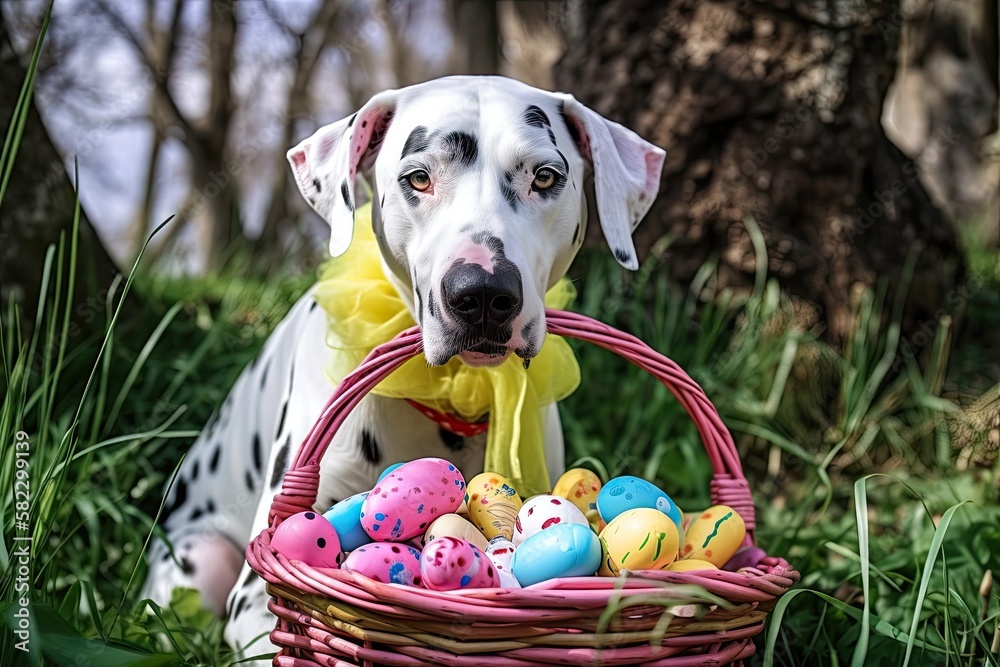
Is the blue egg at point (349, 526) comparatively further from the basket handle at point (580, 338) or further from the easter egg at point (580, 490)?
the easter egg at point (580, 490)

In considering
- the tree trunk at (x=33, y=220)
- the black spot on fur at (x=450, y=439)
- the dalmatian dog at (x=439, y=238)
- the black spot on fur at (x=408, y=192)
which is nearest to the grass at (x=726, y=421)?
the tree trunk at (x=33, y=220)

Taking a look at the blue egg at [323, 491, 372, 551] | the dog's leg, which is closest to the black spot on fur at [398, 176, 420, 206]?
the dog's leg

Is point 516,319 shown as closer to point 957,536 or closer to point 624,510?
point 624,510

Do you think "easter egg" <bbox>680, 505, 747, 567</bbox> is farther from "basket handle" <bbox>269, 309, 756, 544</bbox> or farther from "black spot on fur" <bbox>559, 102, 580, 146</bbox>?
"black spot on fur" <bbox>559, 102, 580, 146</bbox>

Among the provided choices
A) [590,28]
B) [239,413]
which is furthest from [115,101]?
[239,413]

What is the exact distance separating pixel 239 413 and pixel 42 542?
1034 mm

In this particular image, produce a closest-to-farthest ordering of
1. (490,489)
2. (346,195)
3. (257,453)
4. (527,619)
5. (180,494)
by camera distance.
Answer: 1. (527,619)
2. (490,489)
3. (346,195)
4. (257,453)
5. (180,494)

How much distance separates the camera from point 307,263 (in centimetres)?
507

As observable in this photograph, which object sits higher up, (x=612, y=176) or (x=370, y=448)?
(x=612, y=176)

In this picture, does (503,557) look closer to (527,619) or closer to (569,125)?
(527,619)

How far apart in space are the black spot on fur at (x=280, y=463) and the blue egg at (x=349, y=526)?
385 millimetres

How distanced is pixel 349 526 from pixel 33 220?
2.33 meters

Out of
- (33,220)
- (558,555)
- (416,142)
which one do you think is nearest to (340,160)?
(416,142)

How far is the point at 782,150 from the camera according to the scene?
4.08 metres
